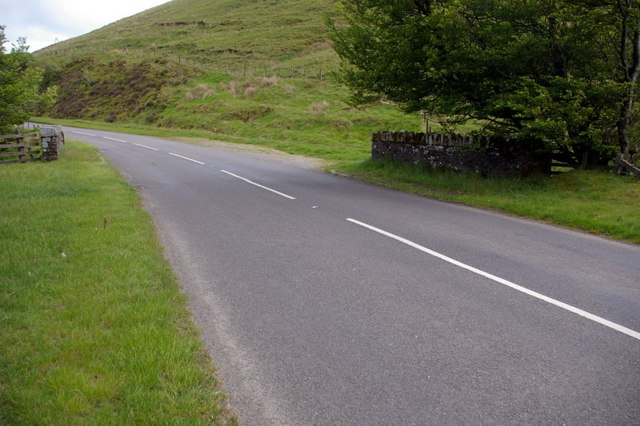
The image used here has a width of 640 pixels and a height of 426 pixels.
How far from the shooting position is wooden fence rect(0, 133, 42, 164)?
18.8m

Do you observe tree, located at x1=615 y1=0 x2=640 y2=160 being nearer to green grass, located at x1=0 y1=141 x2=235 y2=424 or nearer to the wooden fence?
green grass, located at x1=0 y1=141 x2=235 y2=424

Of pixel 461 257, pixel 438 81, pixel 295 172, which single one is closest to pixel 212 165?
pixel 295 172

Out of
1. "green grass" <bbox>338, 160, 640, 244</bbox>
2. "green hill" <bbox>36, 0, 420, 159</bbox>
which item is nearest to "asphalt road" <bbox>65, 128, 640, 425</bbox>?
"green grass" <bbox>338, 160, 640, 244</bbox>

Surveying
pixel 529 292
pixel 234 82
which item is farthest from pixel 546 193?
pixel 234 82

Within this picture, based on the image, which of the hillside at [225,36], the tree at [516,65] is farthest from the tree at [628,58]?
the hillside at [225,36]

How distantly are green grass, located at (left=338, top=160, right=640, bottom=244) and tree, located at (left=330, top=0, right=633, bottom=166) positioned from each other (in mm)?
986

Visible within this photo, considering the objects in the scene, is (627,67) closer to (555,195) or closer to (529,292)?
(555,195)

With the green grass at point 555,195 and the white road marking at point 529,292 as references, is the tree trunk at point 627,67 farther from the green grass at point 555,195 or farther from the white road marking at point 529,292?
the white road marking at point 529,292

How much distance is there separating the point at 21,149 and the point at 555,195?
20.2 m

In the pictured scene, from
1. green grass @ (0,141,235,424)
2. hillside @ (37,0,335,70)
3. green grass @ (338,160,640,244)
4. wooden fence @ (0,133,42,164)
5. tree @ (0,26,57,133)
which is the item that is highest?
hillside @ (37,0,335,70)

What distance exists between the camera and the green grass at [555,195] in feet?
30.4

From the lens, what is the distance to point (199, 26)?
278ft

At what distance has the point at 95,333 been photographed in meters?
4.32

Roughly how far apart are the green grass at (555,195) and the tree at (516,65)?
986mm
